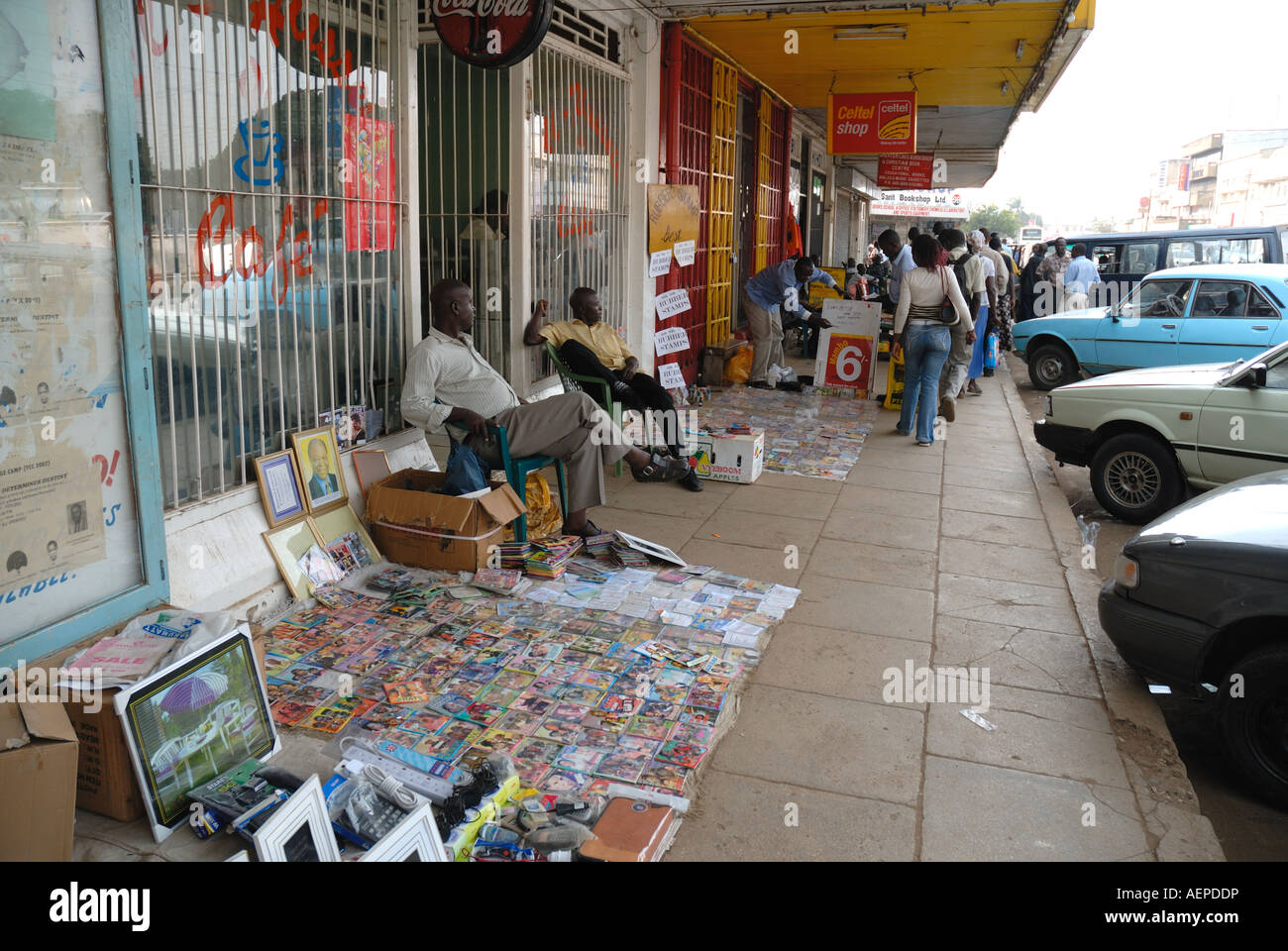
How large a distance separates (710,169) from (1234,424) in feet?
22.7

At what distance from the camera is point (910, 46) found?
10070mm

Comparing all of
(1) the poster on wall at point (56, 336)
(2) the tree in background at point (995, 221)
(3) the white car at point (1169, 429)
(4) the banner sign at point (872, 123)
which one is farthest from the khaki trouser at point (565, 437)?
(2) the tree in background at point (995, 221)

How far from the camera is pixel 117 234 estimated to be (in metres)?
3.46

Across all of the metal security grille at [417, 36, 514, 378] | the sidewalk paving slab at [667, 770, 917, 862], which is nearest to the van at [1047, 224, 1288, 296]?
the metal security grille at [417, 36, 514, 378]

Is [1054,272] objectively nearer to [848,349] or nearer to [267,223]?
[848,349]

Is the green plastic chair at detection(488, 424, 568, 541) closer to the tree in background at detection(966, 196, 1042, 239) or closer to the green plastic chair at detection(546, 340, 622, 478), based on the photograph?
the green plastic chair at detection(546, 340, 622, 478)

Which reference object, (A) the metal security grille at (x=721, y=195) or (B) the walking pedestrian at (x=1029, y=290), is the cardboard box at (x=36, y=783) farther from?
(B) the walking pedestrian at (x=1029, y=290)

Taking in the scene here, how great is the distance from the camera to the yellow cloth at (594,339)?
7207 mm

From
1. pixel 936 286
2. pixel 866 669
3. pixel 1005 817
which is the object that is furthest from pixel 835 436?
pixel 1005 817

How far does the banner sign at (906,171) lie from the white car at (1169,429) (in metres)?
13.6

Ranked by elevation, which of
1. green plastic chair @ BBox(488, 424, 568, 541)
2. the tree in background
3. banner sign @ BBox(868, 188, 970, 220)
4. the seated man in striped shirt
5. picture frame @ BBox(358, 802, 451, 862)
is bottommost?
picture frame @ BBox(358, 802, 451, 862)

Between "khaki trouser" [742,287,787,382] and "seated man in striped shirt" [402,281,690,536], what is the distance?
6.27m

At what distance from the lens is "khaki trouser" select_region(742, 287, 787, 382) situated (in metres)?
11.6

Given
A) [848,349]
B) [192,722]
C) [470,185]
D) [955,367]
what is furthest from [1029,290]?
[192,722]
